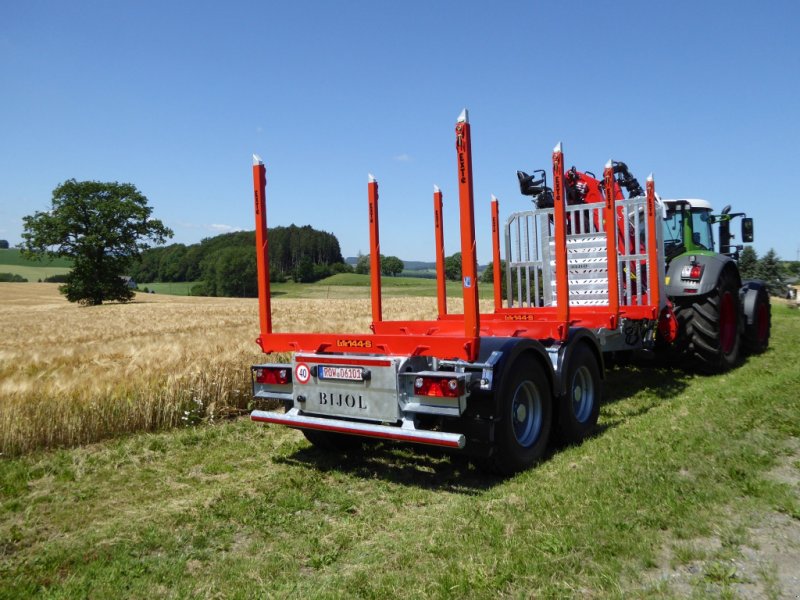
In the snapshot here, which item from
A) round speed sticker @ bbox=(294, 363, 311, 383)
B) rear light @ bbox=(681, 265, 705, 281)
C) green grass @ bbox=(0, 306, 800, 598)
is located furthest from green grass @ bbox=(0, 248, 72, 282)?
round speed sticker @ bbox=(294, 363, 311, 383)

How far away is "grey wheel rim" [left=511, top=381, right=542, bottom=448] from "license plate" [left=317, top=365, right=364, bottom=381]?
3.97 feet

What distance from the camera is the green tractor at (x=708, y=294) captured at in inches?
330

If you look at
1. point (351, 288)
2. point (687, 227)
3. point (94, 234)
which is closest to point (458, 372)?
point (687, 227)

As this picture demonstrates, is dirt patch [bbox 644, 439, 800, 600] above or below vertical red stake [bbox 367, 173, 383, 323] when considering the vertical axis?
below

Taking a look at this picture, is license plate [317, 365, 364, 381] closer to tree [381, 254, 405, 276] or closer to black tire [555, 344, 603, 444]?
black tire [555, 344, 603, 444]

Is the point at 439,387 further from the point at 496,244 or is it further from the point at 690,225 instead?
the point at 690,225

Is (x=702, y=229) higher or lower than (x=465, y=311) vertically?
higher

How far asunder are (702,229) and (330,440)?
7.65 meters

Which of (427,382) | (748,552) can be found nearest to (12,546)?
(427,382)

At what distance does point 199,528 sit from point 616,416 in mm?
4338

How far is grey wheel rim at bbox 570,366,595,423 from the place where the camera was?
556cm

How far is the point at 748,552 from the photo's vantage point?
308 centimetres

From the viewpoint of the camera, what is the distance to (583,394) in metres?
5.70

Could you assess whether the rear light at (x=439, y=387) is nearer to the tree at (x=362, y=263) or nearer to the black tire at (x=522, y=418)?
the black tire at (x=522, y=418)
